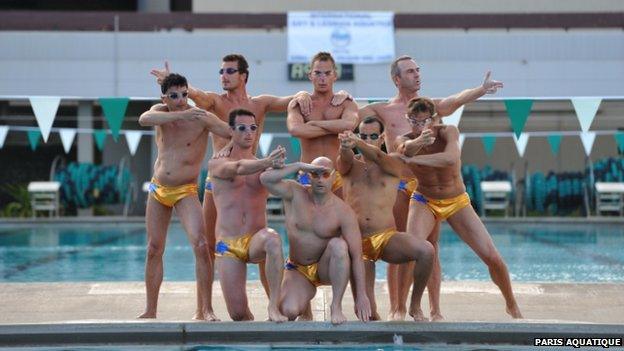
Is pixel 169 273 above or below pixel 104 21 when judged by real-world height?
below

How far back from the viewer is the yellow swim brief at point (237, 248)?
684 cm

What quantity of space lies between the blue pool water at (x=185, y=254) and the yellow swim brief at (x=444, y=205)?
4321mm

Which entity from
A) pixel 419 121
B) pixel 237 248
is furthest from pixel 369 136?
pixel 237 248

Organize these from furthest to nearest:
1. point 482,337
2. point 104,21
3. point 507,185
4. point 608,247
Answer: point 104,21, point 507,185, point 608,247, point 482,337

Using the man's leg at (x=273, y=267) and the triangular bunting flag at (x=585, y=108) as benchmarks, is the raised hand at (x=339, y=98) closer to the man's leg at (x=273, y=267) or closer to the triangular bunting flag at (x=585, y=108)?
the man's leg at (x=273, y=267)

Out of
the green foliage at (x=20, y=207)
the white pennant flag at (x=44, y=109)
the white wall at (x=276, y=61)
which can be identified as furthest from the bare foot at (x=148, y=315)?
the green foliage at (x=20, y=207)

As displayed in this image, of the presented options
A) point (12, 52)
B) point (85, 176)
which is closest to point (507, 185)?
point (85, 176)

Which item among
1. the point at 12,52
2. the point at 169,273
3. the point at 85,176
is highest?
the point at 12,52

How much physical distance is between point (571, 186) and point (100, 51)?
10.5 meters

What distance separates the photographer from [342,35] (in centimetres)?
2106

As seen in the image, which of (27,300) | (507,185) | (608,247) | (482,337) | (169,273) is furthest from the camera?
(507,185)

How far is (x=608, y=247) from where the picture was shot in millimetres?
15125

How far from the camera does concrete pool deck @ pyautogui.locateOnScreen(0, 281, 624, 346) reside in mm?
6402

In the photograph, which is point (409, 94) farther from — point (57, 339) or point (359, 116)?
point (57, 339)
